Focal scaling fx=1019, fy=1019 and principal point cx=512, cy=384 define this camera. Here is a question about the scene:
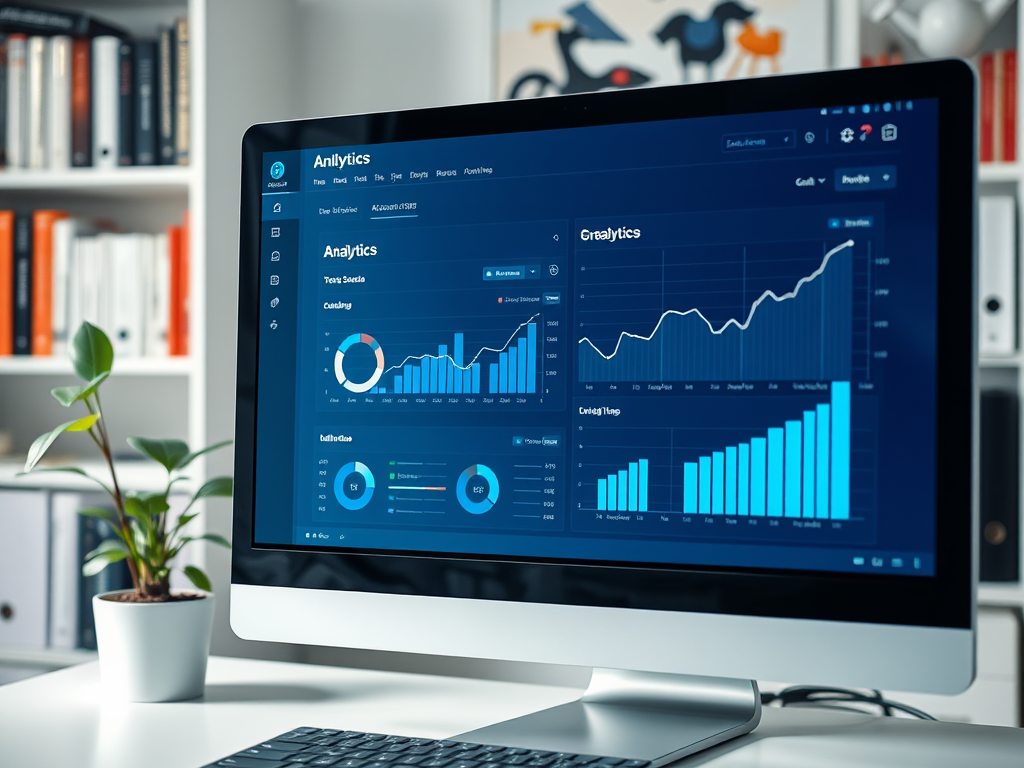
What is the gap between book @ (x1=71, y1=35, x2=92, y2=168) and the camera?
6.29 feet

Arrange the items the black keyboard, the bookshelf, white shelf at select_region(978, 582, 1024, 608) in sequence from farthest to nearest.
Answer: the bookshelf, white shelf at select_region(978, 582, 1024, 608), the black keyboard

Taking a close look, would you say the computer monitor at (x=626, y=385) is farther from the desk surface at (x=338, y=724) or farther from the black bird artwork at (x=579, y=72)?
the black bird artwork at (x=579, y=72)

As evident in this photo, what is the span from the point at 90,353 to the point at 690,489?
629mm

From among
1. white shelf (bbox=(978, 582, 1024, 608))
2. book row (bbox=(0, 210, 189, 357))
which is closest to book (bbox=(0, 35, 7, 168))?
book row (bbox=(0, 210, 189, 357))

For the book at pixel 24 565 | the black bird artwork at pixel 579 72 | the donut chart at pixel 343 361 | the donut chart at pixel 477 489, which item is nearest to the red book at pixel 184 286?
the book at pixel 24 565

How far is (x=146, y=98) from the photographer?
1894 mm

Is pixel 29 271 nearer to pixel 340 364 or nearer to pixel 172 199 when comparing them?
pixel 172 199

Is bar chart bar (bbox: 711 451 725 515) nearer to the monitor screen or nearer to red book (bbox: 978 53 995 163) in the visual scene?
the monitor screen

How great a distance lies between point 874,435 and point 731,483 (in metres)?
0.11

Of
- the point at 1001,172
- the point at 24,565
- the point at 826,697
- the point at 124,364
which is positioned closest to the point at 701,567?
the point at 826,697

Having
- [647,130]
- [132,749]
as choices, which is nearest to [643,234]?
[647,130]

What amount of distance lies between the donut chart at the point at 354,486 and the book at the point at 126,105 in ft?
4.17

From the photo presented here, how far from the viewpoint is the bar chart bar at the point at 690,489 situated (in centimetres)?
77

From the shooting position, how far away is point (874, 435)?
0.73 meters
